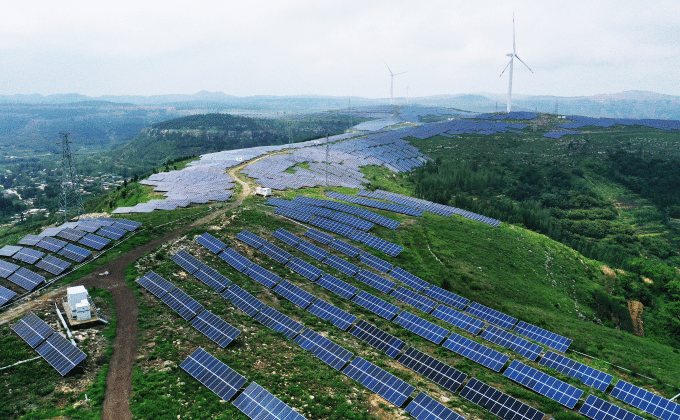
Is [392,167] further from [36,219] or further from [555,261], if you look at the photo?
[36,219]

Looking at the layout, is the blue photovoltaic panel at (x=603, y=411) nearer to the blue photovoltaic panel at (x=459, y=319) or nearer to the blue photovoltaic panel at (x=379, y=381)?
the blue photovoltaic panel at (x=459, y=319)

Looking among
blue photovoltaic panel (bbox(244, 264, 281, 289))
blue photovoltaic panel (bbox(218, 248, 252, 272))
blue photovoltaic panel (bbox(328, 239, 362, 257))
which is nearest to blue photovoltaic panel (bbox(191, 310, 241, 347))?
blue photovoltaic panel (bbox(244, 264, 281, 289))

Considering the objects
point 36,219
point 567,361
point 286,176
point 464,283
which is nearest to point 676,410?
point 567,361

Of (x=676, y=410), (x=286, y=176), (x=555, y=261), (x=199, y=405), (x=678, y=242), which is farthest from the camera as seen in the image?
(x=678, y=242)

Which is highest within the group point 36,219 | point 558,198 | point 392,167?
point 392,167

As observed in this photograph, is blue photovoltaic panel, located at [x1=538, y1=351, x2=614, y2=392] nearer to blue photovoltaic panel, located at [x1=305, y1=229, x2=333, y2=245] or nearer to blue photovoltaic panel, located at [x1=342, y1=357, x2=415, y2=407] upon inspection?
blue photovoltaic panel, located at [x1=342, y1=357, x2=415, y2=407]

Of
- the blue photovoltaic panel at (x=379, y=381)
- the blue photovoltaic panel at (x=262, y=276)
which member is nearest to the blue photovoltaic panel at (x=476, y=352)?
the blue photovoltaic panel at (x=379, y=381)

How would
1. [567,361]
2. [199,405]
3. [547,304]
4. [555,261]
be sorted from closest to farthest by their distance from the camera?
1. [199,405]
2. [567,361]
3. [547,304]
4. [555,261]
